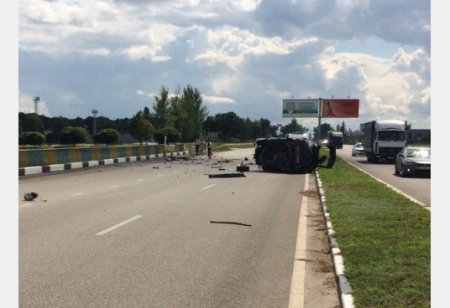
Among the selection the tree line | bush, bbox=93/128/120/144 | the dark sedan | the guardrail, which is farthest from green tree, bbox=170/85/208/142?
the dark sedan

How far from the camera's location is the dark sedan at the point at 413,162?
26375mm

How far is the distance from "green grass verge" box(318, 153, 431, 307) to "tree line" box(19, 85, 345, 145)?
46.3m

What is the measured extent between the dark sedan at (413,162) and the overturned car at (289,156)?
14.6 feet

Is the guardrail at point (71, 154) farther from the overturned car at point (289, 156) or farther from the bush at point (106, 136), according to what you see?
the bush at point (106, 136)

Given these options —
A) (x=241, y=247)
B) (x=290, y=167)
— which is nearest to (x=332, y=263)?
(x=241, y=247)

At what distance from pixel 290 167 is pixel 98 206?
17411 mm

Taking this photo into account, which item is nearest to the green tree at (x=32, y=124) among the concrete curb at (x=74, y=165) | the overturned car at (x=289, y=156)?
the concrete curb at (x=74, y=165)

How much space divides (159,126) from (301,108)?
22.5 meters

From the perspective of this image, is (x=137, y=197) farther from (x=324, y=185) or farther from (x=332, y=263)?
(x=332, y=263)

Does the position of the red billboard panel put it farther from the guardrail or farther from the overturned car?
the overturned car

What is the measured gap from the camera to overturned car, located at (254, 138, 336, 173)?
97.1ft
